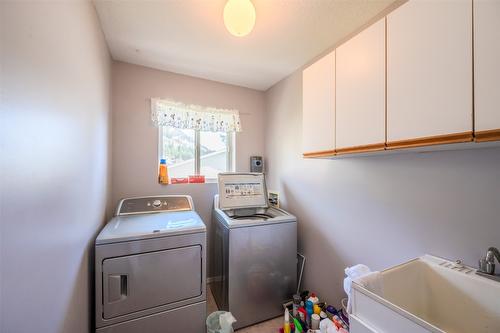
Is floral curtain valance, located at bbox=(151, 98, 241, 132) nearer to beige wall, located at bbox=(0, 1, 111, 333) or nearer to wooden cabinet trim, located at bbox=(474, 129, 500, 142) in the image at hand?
beige wall, located at bbox=(0, 1, 111, 333)

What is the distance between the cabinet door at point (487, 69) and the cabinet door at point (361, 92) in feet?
1.13

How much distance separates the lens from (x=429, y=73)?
859 mm

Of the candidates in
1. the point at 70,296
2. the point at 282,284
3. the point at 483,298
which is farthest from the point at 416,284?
the point at 70,296

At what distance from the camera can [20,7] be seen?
0.61 meters

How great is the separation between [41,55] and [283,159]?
7.22ft

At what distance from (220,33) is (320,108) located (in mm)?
1079

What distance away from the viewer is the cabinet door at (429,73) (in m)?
0.76

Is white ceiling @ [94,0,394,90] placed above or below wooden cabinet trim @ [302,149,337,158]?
above

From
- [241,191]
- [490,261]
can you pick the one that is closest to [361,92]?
[490,261]

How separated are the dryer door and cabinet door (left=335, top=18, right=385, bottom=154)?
1414mm

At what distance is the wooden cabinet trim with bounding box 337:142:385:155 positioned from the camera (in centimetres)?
107

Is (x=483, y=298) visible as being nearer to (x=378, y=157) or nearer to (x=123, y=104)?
(x=378, y=157)

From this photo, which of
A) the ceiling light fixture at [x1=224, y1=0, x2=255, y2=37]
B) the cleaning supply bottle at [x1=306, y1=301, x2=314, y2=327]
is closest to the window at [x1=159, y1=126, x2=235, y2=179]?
the ceiling light fixture at [x1=224, y1=0, x2=255, y2=37]

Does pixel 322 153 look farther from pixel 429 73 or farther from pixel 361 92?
pixel 429 73
